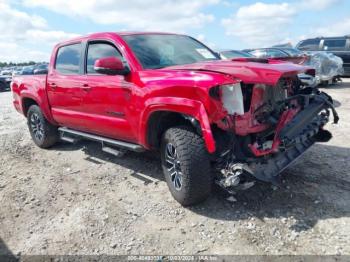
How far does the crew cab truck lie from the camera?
3285 mm

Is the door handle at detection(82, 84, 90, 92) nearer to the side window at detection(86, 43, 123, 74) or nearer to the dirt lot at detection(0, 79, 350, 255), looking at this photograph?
the side window at detection(86, 43, 123, 74)

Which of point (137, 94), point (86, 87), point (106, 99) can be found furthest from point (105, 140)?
point (137, 94)

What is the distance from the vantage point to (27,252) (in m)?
3.32

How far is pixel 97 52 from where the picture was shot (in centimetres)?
484

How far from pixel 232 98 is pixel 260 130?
0.49 meters

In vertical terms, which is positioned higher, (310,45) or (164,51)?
(164,51)

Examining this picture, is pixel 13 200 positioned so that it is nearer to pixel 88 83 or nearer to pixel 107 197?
pixel 107 197

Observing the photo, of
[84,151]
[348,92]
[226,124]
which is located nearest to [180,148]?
[226,124]

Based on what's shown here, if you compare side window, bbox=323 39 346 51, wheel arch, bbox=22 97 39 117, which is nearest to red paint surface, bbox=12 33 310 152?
wheel arch, bbox=22 97 39 117

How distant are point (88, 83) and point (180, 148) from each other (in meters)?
1.95

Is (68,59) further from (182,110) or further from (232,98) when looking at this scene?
(232,98)

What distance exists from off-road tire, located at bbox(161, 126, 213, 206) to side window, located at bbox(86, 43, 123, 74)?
1531 millimetres

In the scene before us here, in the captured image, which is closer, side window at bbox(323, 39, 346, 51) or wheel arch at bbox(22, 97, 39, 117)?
wheel arch at bbox(22, 97, 39, 117)

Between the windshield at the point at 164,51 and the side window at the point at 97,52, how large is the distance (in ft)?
0.80
